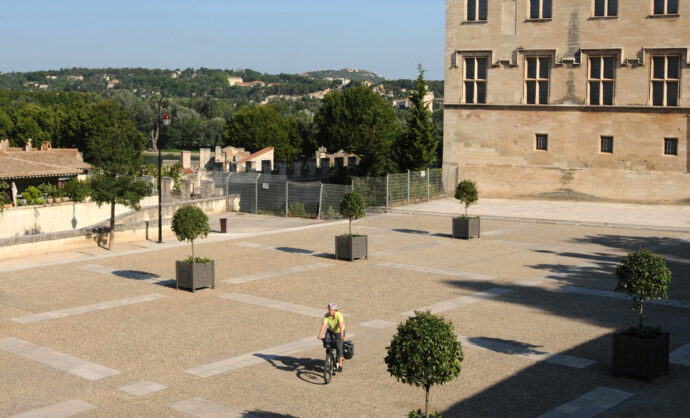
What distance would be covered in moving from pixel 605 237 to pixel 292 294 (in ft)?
52.7

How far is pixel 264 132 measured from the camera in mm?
109500

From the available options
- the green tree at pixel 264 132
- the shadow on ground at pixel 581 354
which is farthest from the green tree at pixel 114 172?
the green tree at pixel 264 132

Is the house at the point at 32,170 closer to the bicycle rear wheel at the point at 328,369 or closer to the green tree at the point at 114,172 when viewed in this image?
the green tree at the point at 114,172

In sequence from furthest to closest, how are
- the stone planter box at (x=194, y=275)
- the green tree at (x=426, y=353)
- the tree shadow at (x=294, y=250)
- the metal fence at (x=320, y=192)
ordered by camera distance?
the metal fence at (x=320, y=192), the tree shadow at (x=294, y=250), the stone planter box at (x=194, y=275), the green tree at (x=426, y=353)

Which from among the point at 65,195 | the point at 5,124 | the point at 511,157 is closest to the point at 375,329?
the point at 511,157

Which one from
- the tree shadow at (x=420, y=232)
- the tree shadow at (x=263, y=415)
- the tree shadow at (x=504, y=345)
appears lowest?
the tree shadow at (x=263, y=415)

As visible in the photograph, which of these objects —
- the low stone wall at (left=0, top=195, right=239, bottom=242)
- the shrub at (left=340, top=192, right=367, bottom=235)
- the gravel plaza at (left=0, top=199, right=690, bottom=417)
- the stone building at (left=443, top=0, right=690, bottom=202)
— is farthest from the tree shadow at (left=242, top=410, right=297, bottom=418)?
the stone building at (left=443, top=0, right=690, bottom=202)

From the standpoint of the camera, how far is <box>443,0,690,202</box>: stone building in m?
40.1

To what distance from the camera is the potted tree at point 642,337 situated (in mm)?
14359

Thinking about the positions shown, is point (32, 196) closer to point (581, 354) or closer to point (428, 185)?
point (428, 185)

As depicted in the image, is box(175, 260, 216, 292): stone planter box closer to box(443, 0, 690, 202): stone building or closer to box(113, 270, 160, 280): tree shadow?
box(113, 270, 160, 280): tree shadow

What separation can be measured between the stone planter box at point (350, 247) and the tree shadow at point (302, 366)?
1108cm

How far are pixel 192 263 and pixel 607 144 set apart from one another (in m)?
26.9

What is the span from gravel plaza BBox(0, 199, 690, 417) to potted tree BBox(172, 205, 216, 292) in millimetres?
457
